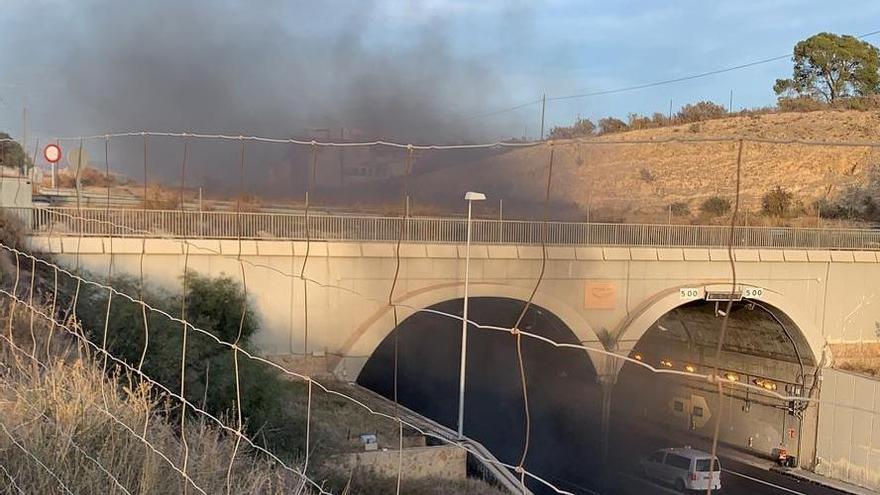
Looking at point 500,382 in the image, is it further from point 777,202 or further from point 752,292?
point 777,202

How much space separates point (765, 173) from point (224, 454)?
122 ft

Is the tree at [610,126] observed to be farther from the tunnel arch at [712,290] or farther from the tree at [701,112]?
the tunnel arch at [712,290]

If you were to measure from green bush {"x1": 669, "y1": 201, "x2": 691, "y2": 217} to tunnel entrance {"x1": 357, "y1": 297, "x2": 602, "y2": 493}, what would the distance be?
9.55m

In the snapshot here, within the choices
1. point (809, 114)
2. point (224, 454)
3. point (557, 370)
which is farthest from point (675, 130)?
point (224, 454)

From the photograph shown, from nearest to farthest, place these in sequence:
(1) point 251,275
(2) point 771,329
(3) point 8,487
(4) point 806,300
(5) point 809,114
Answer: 1. (3) point 8,487
2. (1) point 251,275
3. (4) point 806,300
4. (2) point 771,329
5. (5) point 809,114

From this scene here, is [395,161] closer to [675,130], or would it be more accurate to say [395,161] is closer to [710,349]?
[710,349]

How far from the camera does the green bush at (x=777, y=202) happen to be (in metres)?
32.6

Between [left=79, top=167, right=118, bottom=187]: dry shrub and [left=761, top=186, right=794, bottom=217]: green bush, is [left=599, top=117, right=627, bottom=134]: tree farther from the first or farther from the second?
[left=79, top=167, right=118, bottom=187]: dry shrub

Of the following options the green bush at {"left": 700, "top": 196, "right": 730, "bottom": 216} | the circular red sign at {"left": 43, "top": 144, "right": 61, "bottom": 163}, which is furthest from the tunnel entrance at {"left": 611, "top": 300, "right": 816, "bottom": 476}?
the circular red sign at {"left": 43, "top": 144, "right": 61, "bottom": 163}

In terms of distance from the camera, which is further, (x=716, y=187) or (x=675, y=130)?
(x=675, y=130)

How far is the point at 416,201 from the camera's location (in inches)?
920

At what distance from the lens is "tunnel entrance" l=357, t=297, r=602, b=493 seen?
66.9ft

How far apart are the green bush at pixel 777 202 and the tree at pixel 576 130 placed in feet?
25.1

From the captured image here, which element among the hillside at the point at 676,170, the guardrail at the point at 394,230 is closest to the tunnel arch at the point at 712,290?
the guardrail at the point at 394,230
